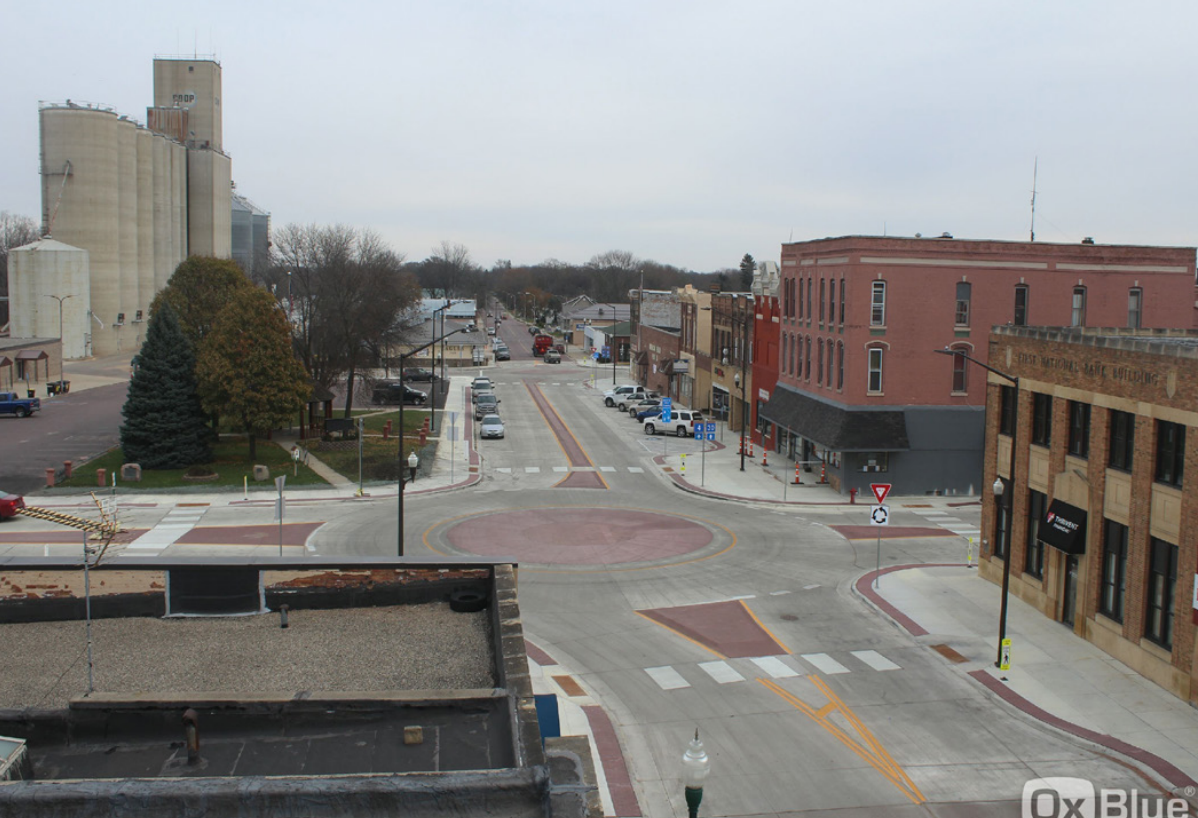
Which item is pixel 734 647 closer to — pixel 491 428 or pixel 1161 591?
pixel 1161 591

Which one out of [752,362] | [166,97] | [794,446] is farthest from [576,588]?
[166,97]

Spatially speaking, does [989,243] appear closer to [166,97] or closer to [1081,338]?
[1081,338]

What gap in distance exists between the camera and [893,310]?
142 feet

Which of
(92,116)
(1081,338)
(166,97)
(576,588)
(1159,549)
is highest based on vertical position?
(166,97)

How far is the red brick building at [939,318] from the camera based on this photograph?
142 feet

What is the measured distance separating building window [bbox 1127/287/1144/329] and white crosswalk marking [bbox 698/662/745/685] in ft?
101

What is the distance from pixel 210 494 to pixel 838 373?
2670 cm

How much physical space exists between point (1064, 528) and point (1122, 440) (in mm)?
2669

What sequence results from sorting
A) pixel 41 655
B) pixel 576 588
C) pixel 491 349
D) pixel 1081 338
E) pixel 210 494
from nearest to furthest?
1. pixel 41 655
2. pixel 1081 338
3. pixel 576 588
4. pixel 210 494
5. pixel 491 349

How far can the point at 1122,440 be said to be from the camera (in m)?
23.3

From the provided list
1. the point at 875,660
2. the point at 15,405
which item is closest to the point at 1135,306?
the point at 875,660

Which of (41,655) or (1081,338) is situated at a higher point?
(1081,338)

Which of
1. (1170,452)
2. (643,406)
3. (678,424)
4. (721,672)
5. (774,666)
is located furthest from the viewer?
(643,406)

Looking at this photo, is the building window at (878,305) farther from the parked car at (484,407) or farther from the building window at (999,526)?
the parked car at (484,407)
